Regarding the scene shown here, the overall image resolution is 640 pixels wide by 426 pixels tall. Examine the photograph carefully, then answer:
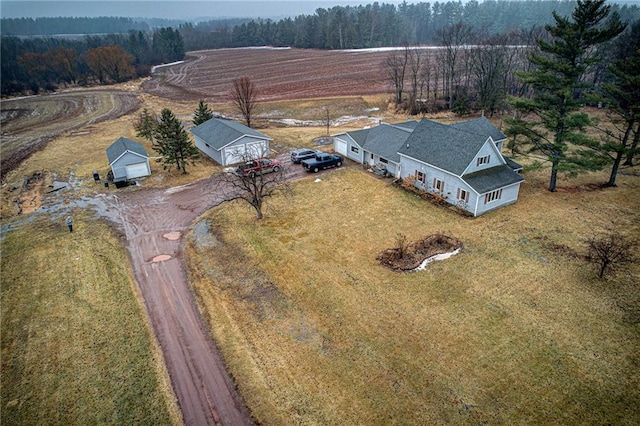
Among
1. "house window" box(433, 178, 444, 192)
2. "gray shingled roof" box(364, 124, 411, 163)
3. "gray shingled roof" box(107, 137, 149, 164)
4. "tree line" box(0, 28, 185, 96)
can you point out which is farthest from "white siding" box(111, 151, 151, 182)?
"tree line" box(0, 28, 185, 96)

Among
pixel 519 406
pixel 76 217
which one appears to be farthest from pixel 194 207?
pixel 519 406

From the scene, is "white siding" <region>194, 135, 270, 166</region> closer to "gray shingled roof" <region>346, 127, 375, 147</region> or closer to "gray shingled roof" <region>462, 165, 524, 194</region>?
"gray shingled roof" <region>346, 127, 375, 147</region>

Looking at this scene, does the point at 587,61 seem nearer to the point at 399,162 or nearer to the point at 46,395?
the point at 399,162

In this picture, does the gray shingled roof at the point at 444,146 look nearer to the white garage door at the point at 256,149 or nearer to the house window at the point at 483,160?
the house window at the point at 483,160

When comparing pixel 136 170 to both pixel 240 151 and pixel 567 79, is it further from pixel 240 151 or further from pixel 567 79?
pixel 567 79

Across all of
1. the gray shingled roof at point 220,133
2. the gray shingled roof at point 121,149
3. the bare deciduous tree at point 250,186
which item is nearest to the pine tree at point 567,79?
the bare deciduous tree at point 250,186

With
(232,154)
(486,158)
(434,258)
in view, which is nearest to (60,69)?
(232,154)

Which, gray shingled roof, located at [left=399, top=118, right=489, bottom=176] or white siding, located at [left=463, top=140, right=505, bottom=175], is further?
gray shingled roof, located at [left=399, top=118, right=489, bottom=176]
